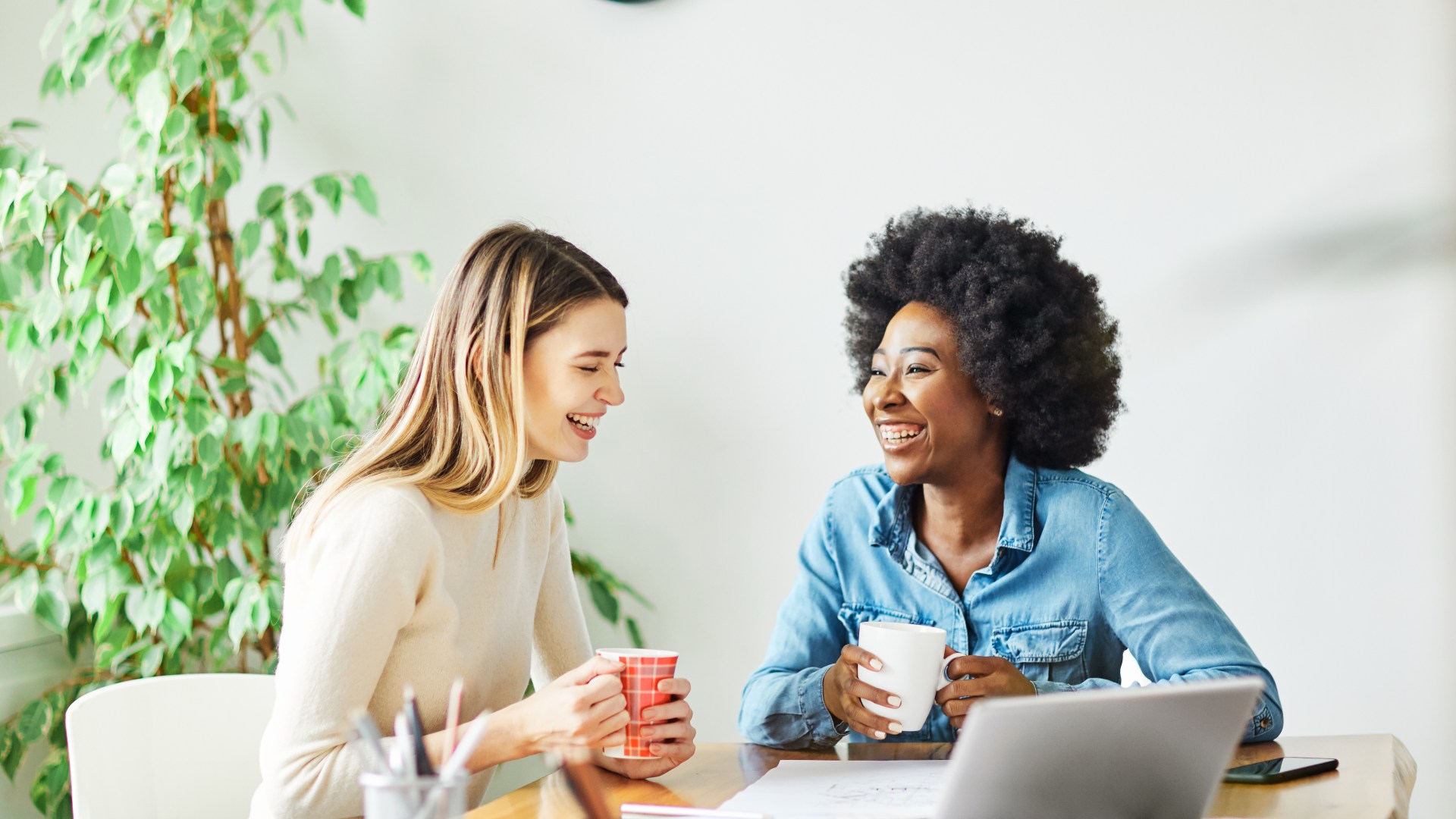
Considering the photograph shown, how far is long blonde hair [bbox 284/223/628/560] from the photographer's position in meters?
1.23

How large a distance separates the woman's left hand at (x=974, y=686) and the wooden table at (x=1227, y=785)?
0.06 meters

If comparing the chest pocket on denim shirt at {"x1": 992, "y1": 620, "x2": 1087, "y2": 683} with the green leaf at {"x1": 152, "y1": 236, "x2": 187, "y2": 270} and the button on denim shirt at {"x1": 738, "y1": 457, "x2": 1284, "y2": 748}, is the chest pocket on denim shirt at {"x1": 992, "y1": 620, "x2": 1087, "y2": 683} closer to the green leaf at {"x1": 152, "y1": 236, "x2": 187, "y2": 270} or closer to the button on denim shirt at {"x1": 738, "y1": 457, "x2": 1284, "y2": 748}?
the button on denim shirt at {"x1": 738, "y1": 457, "x2": 1284, "y2": 748}

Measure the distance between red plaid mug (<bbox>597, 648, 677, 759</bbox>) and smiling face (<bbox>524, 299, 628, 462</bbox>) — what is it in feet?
0.99

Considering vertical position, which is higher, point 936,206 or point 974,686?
point 936,206

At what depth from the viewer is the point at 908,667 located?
1071mm

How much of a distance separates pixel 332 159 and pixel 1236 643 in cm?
183

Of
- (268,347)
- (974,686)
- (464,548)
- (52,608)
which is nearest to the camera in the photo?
(974,686)

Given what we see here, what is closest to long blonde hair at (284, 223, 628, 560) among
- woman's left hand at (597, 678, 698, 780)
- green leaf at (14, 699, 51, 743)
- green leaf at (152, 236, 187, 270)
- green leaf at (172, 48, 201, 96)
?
woman's left hand at (597, 678, 698, 780)

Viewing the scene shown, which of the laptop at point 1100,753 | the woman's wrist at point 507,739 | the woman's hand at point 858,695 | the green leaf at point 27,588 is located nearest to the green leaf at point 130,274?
the green leaf at point 27,588

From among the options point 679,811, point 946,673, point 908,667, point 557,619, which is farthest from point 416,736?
point 557,619

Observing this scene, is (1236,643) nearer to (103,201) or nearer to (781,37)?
(781,37)

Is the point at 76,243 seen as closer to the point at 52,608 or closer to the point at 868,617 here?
the point at 52,608

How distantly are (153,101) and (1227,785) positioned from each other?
176 centimetres

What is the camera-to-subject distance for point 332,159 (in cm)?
228
